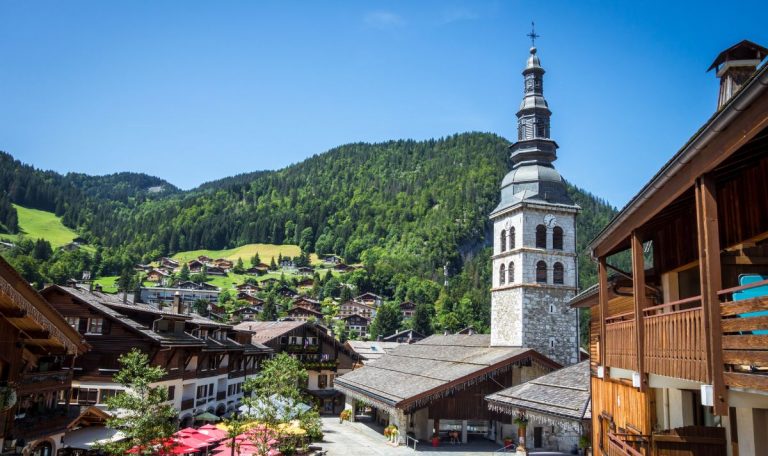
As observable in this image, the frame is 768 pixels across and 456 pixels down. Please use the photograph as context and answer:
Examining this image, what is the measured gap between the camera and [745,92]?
20.1ft

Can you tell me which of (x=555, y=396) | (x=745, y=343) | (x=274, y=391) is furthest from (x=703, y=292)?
(x=274, y=391)

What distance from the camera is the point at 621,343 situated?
12.1m

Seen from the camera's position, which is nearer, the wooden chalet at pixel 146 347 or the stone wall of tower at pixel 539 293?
the wooden chalet at pixel 146 347

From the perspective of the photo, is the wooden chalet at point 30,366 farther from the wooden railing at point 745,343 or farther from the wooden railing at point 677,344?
the wooden railing at point 745,343

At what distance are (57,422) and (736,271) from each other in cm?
1949

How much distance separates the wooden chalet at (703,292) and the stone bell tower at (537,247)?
83.1 feet

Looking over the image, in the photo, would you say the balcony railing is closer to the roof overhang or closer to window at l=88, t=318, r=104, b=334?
window at l=88, t=318, r=104, b=334

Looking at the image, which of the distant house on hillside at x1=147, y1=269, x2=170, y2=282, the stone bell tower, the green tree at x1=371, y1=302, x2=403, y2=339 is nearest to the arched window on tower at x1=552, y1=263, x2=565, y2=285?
the stone bell tower

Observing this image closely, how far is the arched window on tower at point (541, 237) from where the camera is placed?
43062 mm

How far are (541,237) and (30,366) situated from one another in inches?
1282

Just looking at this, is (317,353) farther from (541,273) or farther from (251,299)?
(251,299)

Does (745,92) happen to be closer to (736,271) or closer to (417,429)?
(736,271)

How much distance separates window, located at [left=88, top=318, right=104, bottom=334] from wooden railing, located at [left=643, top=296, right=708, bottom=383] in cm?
2913

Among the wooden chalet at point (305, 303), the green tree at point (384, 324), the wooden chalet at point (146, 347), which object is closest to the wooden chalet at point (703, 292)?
the wooden chalet at point (146, 347)
